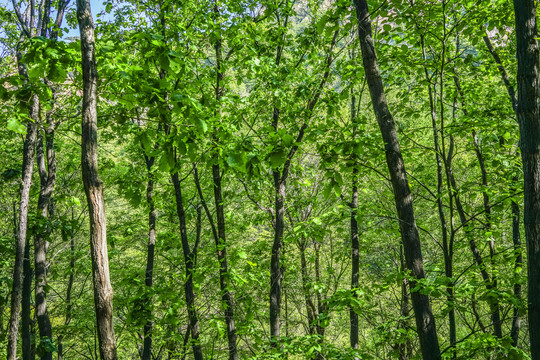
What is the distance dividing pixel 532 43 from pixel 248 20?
6793 mm

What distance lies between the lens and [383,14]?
155 inches

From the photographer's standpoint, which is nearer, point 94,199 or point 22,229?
point 94,199

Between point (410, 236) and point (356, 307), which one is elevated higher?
point (410, 236)

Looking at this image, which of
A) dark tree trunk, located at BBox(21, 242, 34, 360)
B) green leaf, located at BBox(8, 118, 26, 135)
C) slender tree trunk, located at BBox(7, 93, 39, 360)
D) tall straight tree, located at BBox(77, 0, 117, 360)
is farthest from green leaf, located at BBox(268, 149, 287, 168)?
dark tree trunk, located at BBox(21, 242, 34, 360)

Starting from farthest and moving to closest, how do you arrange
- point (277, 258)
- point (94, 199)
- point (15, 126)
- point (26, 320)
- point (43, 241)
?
point (43, 241), point (277, 258), point (26, 320), point (94, 199), point (15, 126)

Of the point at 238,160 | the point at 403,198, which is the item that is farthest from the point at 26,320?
the point at 403,198

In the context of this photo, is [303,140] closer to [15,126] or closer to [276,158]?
[276,158]

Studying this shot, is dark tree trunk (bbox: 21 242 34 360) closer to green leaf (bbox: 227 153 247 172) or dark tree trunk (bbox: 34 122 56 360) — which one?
dark tree trunk (bbox: 34 122 56 360)

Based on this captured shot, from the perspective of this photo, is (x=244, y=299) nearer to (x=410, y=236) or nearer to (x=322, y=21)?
(x=410, y=236)

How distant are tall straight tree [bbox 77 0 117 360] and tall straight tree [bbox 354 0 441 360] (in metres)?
2.58

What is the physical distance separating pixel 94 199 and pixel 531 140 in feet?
10.9

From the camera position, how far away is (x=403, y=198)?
12.5ft

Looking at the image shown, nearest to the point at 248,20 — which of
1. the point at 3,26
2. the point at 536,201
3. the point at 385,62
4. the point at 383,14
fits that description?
the point at 385,62

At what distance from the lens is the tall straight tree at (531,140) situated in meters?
2.76
